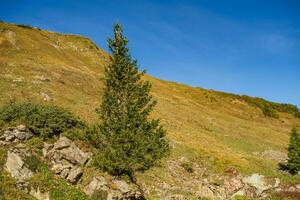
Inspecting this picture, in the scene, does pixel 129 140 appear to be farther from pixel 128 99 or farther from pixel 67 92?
pixel 67 92

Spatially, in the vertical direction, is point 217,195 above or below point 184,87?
below

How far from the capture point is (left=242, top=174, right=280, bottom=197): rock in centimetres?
3497

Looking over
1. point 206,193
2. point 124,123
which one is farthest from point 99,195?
point 206,193

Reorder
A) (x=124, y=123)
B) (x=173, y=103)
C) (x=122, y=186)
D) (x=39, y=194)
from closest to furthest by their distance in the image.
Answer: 1. (x=39, y=194)
2. (x=122, y=186)
3. (x=124, y=123)
4. (x=173, y=103)

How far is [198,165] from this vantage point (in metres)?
39.8

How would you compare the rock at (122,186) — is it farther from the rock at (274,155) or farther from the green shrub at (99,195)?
the rock at (274,155)

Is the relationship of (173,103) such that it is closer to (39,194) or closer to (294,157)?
(294,157)

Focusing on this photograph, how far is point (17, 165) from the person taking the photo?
21297 millimetres

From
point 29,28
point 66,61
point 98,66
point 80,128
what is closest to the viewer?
point 80,128

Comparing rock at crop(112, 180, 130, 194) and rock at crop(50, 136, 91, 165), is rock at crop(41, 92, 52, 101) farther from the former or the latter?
rock at crop(112, 180, 130, 194)

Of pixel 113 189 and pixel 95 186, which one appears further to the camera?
pixel 113 189

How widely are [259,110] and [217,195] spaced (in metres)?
67.6

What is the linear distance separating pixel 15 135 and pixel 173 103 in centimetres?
5387

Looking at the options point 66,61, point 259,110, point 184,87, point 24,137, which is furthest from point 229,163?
point 184,87
